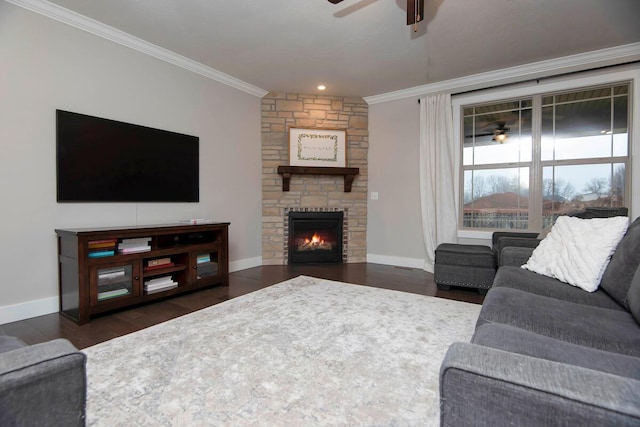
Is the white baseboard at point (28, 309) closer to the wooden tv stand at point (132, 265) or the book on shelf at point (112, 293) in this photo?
the wooden tv stand at point (132, 265)

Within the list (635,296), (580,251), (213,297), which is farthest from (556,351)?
(213,297)

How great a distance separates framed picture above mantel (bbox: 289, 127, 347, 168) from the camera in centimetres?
463

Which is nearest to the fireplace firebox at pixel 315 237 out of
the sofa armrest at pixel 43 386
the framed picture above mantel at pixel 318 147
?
the framed picture above mantel at pixel 318 147

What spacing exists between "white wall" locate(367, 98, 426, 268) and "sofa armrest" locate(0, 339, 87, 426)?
4.20 m

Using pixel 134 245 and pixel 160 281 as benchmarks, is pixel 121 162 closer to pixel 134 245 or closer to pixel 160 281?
pixel 134 245

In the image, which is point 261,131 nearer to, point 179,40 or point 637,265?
point 179,40

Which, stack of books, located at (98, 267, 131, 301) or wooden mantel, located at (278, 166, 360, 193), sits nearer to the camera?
stack of books, located at (98, 267, 131, 301)

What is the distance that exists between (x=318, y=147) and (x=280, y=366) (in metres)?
3.50

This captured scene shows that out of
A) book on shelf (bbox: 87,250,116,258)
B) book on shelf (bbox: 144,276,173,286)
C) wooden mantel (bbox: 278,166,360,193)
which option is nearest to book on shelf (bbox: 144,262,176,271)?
book on shelf (bbox: 144,276,173,286)

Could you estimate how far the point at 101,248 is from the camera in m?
2.53

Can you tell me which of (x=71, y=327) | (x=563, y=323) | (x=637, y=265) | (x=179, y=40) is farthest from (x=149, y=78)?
(x=637, y=265)

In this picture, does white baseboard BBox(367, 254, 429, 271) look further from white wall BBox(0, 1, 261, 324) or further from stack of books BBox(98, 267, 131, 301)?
stack of books BBox(98, 267, 131, 301)

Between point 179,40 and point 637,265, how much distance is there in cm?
387

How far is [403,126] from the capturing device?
4609 millimetres
